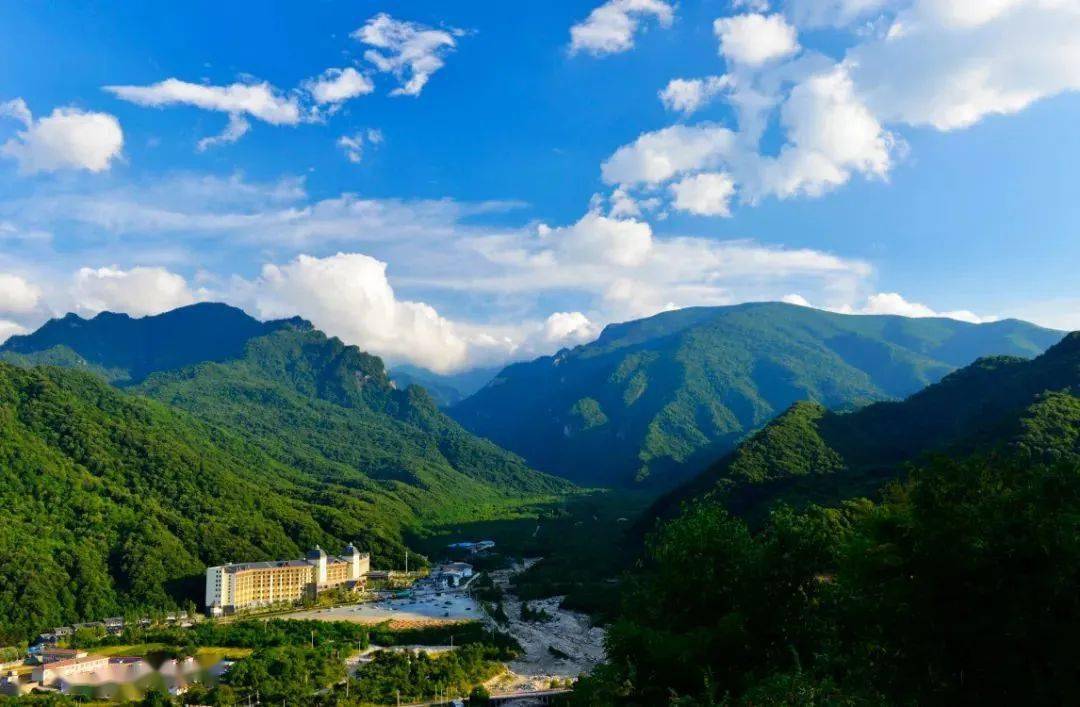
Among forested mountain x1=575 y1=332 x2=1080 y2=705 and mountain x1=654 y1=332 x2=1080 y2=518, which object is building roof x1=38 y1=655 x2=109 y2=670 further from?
mountain x1=654 y1=332 x2=1080 y2=518

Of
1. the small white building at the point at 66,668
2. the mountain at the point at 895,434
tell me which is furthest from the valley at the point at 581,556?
the small white building at the point at 66,668

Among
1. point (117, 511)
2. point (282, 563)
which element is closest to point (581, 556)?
point (282, 563)

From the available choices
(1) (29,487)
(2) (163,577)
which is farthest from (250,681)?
(1) (29,487)

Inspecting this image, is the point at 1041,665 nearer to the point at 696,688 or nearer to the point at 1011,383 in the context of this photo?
the point at 696,688

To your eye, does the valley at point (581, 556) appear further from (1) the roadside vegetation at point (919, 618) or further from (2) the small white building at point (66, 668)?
(2) the small white building at point (66, 668)

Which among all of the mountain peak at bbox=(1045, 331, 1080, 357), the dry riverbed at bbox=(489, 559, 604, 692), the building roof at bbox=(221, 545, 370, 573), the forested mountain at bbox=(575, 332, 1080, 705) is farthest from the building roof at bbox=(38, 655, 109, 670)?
the mountain peak at bbox=(1045, 331, 1080, 357)
